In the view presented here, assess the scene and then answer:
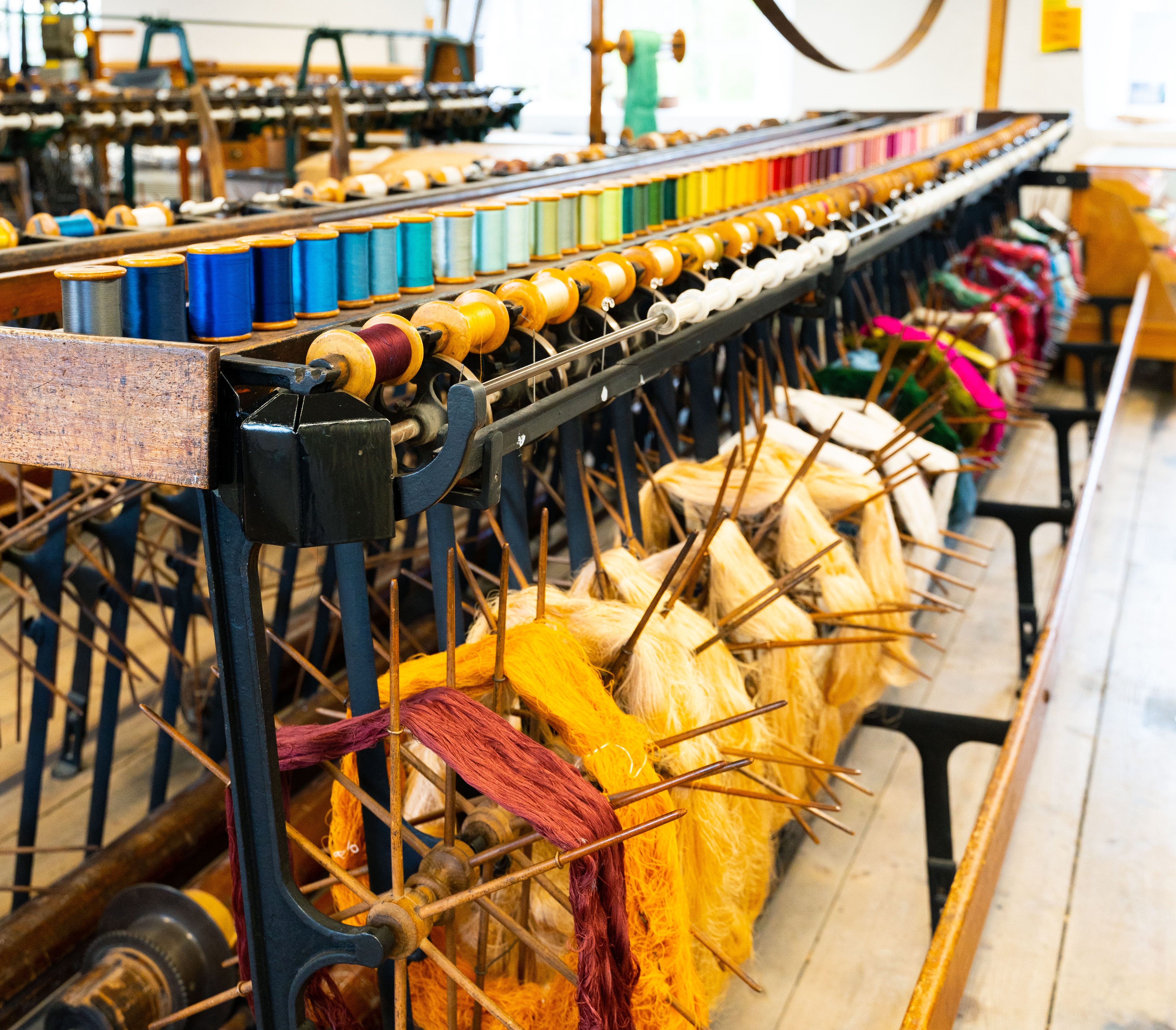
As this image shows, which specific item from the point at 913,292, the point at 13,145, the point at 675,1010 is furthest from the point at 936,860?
the point at 13,145

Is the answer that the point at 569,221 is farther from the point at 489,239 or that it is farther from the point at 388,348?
the point at 388,348

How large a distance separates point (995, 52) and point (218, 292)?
765cm

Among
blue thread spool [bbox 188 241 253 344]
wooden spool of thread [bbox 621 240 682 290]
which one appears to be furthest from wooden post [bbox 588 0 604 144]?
blue thread spool [bbox 188 241 253 344]

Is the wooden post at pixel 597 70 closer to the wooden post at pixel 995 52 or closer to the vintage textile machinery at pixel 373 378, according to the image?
the vintage textile machinery at pixel 373 378

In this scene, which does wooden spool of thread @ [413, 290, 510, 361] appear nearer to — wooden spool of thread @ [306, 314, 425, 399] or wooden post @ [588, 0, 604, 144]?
wooden spool of thread @ [306, 314, 425, 399]

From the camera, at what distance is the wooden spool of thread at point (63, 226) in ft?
5.92

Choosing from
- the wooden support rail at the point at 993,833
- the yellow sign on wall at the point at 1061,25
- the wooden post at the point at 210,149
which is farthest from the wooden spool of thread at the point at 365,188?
the yellow sign on wall at the point at 1061,25

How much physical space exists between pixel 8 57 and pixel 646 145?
5102mm

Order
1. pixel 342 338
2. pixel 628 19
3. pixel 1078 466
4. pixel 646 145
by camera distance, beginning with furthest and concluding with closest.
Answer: pixel 628 19, pixel 1078 466, pixel 646 145, pixel 342 338

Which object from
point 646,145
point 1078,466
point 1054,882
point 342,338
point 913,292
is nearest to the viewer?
point 342,338

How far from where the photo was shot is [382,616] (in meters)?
3.27

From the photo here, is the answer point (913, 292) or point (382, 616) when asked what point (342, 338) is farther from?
point (913, 292)

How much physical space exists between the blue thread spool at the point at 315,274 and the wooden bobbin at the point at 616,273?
43 centimetres

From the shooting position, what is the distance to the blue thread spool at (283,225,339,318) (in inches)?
52.5
